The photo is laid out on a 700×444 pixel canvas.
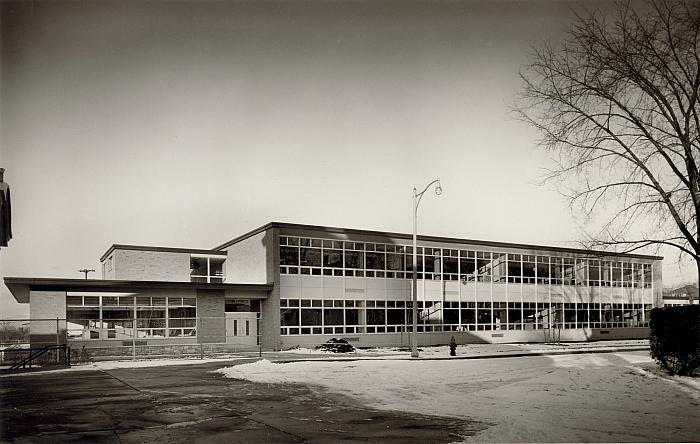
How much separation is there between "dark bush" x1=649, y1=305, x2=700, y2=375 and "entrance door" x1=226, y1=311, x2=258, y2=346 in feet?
85.2

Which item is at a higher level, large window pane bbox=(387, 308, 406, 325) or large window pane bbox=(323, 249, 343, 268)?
large window pane bbox=(323, 249, 343, 268)

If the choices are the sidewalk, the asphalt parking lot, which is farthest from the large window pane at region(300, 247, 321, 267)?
the asphalt parking lot

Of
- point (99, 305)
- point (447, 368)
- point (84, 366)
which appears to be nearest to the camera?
point (447, 368)

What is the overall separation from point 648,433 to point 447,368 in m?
13.3

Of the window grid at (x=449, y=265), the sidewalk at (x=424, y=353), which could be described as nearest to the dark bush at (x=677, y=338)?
the sidewalk at (x=424, y=353)

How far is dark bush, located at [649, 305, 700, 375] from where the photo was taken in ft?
60.0

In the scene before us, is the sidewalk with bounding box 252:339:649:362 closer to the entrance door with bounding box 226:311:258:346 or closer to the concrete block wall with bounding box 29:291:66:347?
the entrance door with bounding box 226:311:258:346

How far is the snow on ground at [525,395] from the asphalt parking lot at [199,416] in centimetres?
100

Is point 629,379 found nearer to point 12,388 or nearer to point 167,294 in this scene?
point 12,388

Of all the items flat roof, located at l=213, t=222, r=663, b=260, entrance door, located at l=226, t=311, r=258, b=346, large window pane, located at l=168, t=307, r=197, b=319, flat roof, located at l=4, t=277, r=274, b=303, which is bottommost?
entrance door, located at l=226, t=311, r=258, b=346

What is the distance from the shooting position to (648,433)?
1104 centimetres

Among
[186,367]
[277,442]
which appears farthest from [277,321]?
[277,442]

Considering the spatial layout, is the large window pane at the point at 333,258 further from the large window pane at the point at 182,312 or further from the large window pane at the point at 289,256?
the large window pane at the point at 182,312

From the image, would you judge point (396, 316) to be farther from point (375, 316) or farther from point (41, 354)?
point (41, 354)
